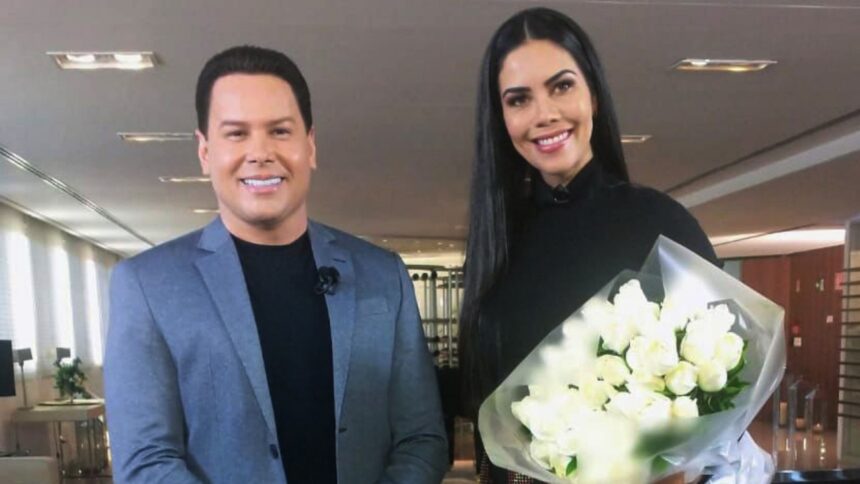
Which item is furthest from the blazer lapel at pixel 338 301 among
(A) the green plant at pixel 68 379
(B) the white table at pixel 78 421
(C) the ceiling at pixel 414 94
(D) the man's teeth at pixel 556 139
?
(A) the green plant at pixel 68 379

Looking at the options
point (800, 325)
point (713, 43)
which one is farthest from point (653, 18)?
point (800, 325)

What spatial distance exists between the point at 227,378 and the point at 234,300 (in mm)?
151

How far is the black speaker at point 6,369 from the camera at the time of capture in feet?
24.8

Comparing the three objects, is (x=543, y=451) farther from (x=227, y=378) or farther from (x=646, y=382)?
(x=227, y=378)

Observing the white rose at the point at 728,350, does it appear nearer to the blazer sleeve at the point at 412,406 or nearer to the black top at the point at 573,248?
the black top at the point at 573,248

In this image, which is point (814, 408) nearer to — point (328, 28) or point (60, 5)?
point (328, 28)

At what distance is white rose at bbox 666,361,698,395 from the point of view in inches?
40.1

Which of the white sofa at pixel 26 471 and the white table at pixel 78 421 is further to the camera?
the white table at pixel 78 421

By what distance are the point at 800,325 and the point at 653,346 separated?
15.4 m

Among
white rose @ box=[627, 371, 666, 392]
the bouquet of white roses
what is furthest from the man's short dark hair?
white rose @ box=[627, 371, 666, 392]

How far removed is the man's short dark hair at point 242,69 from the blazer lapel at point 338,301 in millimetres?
265

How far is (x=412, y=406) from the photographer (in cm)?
161

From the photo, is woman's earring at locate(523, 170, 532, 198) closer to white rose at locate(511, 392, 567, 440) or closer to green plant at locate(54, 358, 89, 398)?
white rose at locate(511, 392, 567, 440)

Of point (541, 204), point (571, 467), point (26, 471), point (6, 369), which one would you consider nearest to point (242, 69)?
point (541, 204)
